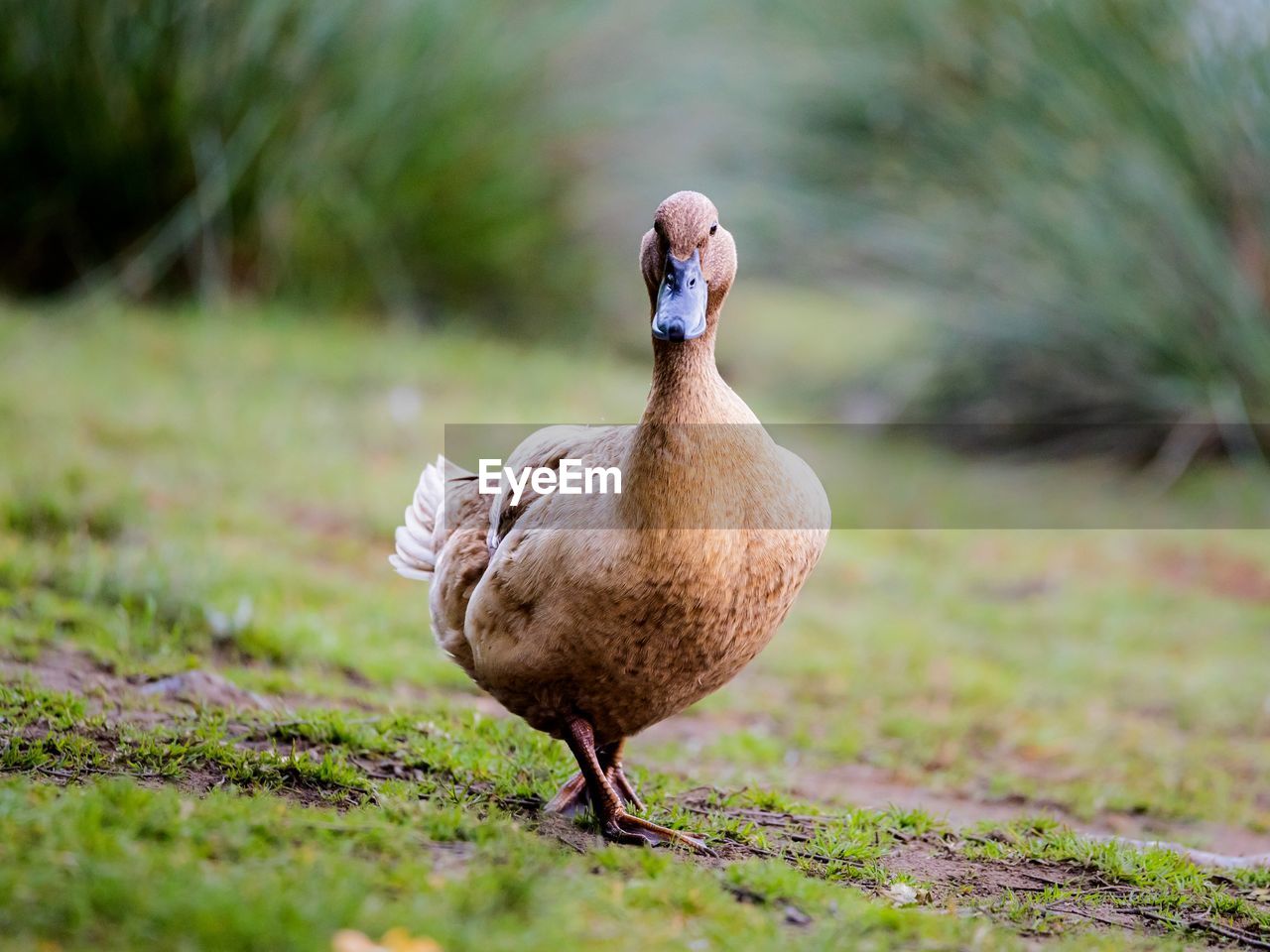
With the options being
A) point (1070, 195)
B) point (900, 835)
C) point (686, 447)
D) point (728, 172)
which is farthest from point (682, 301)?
point (728, 172)

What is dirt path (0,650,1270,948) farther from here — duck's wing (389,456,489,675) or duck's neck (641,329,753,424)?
duck's neck (641,329,753,424)

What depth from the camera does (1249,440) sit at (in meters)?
7.99

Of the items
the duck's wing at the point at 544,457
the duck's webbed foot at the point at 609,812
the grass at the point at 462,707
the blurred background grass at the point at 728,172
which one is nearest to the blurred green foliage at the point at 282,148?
the blurred background grass at the point at 728,172

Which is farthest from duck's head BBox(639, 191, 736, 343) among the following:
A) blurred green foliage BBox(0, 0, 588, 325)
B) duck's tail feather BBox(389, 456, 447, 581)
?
blurred green foliage BBox(0, 0, 588, 325)

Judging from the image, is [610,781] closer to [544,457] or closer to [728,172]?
[544,457]

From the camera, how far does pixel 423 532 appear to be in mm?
3898

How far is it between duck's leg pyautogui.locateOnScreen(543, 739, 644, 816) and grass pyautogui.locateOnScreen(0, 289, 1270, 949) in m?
0.07

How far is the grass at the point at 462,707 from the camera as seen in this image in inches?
99.0

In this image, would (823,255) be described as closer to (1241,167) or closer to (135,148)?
(1241,167)

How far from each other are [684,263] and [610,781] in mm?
1340

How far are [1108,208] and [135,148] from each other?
19.0ft

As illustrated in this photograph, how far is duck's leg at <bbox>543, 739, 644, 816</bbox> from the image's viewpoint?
3281 mm

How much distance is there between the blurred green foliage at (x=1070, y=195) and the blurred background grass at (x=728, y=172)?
2 cm

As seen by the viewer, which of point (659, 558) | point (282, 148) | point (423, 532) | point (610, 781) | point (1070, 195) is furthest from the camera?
point (282, 148)
